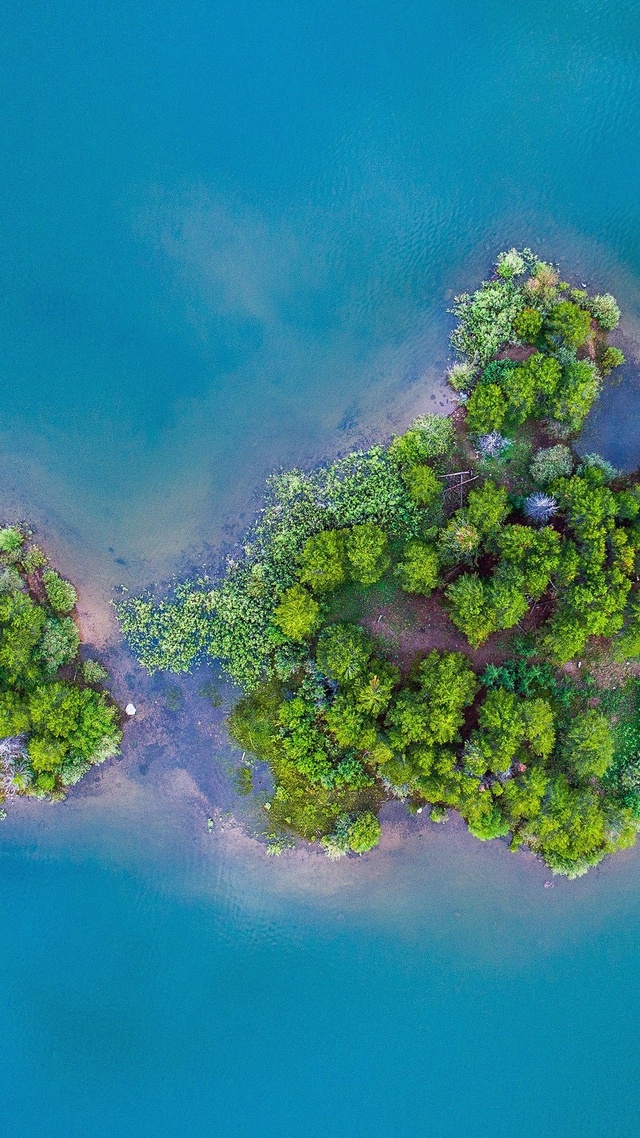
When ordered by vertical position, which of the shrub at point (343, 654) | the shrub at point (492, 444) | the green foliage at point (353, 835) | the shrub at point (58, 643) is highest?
the shrub at point (492, 444)

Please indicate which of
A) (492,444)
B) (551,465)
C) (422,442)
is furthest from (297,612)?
(551,465)

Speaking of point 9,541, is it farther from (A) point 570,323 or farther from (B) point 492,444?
(A) point 570,323

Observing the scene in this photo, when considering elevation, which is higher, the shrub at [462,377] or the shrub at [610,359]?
the shrub at [610,359]

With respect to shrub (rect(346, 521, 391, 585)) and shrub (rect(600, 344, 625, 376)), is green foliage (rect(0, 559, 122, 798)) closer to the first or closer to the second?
shrub (rect(346, 521, 391, 585))

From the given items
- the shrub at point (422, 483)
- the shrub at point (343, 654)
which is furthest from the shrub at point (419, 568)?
the shrub at point (343, 654)

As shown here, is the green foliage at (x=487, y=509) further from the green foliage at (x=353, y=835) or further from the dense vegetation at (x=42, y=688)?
the dense vegetation at (x=42, y=688)

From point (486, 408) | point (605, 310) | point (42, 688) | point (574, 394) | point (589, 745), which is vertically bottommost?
point (42, 688)
